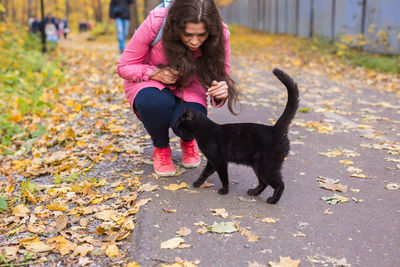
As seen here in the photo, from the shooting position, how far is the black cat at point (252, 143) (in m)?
2.92

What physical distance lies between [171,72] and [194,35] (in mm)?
426

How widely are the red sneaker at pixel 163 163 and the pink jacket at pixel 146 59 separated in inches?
21.1

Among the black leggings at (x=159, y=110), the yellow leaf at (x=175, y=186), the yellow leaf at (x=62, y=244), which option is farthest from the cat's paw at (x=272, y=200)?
the yellow leaf at (x=62, y=244)

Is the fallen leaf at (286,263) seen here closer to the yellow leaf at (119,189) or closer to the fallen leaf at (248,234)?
the fallen leaf at (248,234)

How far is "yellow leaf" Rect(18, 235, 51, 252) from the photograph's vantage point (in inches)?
101

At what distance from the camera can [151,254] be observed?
2355mm

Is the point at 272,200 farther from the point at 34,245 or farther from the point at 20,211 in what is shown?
the point at 20,211

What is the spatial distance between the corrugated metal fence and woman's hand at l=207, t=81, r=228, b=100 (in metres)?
8.79

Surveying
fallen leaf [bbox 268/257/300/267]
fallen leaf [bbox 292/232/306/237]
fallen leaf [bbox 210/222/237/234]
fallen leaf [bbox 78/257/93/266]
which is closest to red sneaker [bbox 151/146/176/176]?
fallen leaf [bbox 210/222/237/234]

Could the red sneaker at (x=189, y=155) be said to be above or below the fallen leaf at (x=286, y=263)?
above

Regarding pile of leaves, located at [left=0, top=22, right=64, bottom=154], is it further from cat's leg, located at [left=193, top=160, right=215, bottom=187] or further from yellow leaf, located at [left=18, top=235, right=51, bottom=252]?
cat's leg, located at [left=193, top=160, right=215, bottom=187]

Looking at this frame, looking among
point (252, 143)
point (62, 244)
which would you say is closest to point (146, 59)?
point (252, 143)

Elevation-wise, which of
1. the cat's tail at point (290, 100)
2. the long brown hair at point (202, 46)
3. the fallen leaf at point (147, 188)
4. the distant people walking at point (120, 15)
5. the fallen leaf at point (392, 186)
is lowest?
the fallen leaf at point (392, 186)

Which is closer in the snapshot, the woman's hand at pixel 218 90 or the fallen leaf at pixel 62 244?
the fallen leaf at pixel 62 244
